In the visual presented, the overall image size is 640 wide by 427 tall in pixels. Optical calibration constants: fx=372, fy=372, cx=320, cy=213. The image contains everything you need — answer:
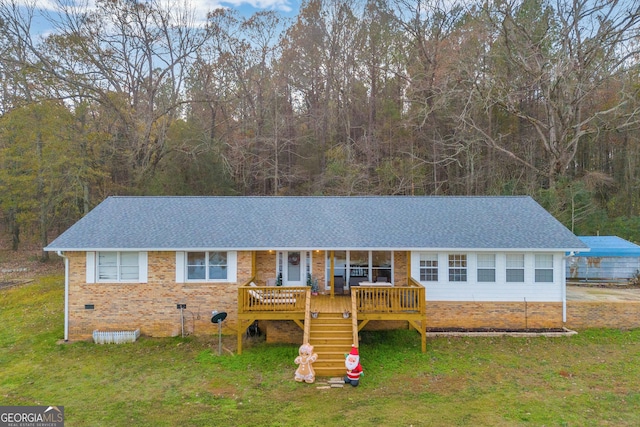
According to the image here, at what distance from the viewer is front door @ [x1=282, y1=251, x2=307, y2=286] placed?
1419 cm

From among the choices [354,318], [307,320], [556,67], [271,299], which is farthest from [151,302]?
[556,67]

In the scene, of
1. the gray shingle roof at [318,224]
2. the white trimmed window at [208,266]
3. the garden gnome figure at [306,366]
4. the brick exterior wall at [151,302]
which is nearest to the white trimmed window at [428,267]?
the gray shingle roof at [318,224]

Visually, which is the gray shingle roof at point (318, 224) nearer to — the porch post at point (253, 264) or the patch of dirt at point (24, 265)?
the porch post at point (253, 264)

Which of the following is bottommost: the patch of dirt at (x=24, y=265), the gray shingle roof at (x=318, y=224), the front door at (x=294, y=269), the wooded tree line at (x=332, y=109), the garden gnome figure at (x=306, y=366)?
the garden gnome figure at (x=306, y=366)

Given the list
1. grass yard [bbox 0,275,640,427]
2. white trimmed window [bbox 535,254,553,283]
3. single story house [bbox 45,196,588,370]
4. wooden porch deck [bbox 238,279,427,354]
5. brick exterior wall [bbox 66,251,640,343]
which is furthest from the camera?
white trimmed window [bbox 535,254,553,283]

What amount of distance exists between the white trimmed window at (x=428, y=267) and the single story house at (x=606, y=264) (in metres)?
8.83

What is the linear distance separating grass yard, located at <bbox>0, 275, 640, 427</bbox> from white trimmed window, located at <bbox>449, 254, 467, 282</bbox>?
212 centimetres

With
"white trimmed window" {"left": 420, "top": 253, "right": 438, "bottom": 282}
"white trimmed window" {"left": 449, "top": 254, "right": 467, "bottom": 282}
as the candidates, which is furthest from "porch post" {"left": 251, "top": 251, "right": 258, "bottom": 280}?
"white trimmed window" {"left": 449, "top": 254, "right": 467, "bottom": 282}

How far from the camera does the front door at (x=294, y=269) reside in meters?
14.2

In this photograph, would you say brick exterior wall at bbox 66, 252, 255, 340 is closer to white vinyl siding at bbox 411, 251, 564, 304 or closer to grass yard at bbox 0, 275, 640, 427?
grass yard at bbox 0, 275, 640, 427

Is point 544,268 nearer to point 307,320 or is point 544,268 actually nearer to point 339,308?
point 339,308

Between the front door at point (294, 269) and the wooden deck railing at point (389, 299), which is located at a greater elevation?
the front door at point (294, 269)

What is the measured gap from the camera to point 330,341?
427 inches

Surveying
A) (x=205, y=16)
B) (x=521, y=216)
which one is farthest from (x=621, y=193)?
(x=205, y=16)
